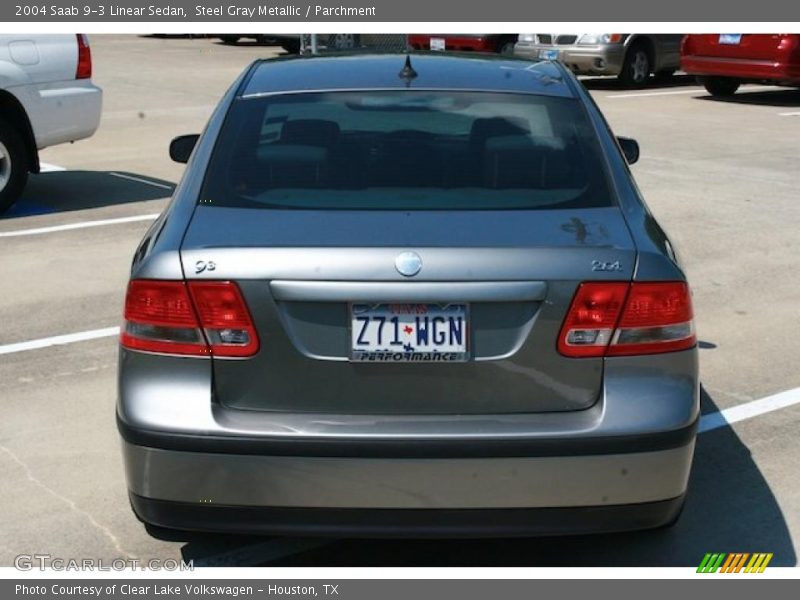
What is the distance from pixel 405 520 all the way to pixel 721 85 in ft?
56.3

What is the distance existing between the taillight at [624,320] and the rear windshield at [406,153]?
407mm

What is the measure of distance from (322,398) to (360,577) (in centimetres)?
81

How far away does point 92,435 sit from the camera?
5348mm

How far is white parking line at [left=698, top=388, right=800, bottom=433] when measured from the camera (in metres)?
5.52

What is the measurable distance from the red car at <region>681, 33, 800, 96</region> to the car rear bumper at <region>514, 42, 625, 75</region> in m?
1.25

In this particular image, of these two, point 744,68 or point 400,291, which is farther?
point 744,68

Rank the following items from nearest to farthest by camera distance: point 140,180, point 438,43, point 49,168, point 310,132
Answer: point 310,132 → point 140,180 → point 49,168 → point 438,43

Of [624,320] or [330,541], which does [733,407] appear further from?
[624,320]

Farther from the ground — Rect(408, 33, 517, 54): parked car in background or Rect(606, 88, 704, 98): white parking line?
Rect(408, 33, 517, 54): parked car in background

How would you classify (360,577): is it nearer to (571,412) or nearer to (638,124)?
(571,412)

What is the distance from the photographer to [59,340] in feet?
22.0

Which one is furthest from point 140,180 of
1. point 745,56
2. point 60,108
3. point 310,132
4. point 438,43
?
point 438,43

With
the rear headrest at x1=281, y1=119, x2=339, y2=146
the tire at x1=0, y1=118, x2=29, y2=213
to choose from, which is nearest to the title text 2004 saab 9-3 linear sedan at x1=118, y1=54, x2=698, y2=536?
the rear headrest at x1=281, y1=119, x2=339, y2=146

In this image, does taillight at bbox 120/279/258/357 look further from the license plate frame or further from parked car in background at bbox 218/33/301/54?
parked car in background at bbox 218/33/301/54
